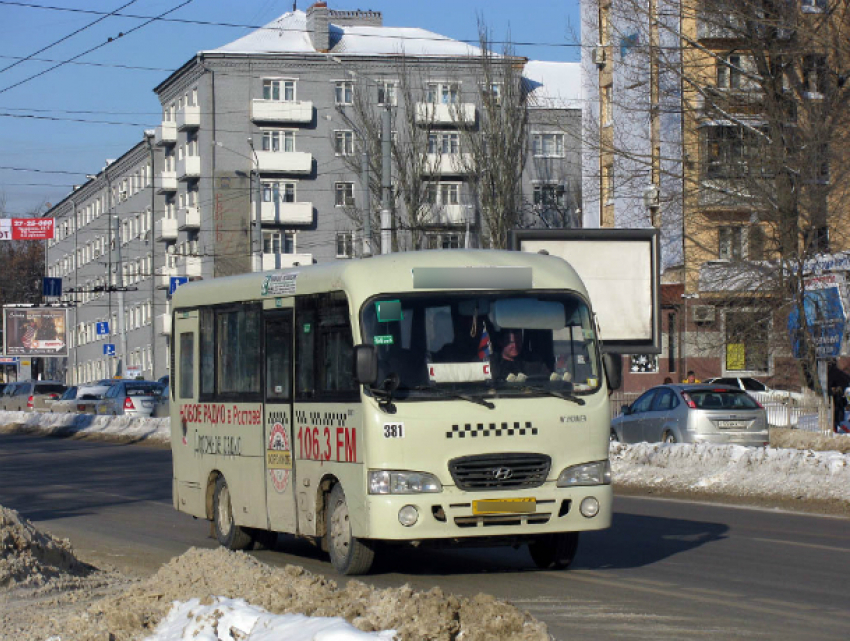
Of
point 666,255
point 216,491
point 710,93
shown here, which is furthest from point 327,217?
point 216,491

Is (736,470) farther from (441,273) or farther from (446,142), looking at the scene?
(446,142)

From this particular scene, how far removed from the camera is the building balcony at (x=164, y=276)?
76.0m

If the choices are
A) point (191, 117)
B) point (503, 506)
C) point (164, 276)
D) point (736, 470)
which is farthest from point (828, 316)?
point (164, 276)

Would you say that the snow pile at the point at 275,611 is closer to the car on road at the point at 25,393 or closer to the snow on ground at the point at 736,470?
the snow on ground at the point at 736,470

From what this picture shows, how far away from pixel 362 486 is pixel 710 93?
921 inches

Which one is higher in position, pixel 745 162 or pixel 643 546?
pixel 745 162

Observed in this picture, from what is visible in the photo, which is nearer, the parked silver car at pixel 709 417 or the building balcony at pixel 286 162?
the parked silver car at pixel 709 417

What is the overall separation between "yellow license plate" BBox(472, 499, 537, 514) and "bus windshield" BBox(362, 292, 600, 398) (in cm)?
85

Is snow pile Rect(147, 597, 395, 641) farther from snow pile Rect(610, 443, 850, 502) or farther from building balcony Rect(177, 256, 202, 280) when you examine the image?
building balcony Rect(177, 256, 202, 280)

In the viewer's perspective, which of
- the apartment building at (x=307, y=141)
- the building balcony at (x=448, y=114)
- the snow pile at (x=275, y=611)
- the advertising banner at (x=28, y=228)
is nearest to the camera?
the snow pile at (x=275, y=611)

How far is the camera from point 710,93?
1252 inches

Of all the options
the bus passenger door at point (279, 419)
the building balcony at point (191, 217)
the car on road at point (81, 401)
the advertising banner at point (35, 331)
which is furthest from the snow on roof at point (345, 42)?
the bus passenger door at point (279, 419)

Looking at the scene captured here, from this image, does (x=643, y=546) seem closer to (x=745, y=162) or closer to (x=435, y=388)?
(x=435, y=388)

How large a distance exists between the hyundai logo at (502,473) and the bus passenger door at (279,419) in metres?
2.23
